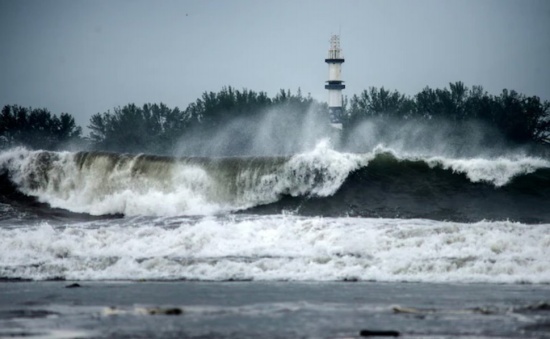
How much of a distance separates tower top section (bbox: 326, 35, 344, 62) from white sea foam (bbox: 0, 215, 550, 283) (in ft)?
318

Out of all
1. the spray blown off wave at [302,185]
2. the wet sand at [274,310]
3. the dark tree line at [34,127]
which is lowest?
the wet sand at [274,310]

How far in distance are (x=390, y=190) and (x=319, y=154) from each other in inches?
111

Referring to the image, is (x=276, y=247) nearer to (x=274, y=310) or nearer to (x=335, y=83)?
(x=274, y=310)

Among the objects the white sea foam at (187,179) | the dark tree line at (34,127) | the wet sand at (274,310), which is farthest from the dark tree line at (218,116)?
the wet sand at (274,310)

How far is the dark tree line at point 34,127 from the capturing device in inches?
4277

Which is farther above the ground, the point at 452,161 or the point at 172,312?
the point at 452,161

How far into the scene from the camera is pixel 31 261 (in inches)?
822

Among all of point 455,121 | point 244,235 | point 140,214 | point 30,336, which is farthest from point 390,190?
point 455,121

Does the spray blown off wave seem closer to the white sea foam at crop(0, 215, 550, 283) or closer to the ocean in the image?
the ocean

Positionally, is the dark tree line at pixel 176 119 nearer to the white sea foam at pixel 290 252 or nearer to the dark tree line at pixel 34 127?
the dark tree line at pixel 34 127

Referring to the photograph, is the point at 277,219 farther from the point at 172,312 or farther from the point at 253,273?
the point at 172,312

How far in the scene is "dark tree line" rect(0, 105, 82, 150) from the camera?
10862 cm

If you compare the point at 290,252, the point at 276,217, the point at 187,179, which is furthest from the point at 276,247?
the point at 187,179

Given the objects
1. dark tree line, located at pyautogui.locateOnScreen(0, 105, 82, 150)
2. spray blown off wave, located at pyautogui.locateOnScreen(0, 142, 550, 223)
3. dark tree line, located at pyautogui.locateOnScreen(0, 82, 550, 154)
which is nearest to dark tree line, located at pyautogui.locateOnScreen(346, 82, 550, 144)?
dark tree line, located at pyautogui.locateOnScreen(0, 82, 550, 154)
